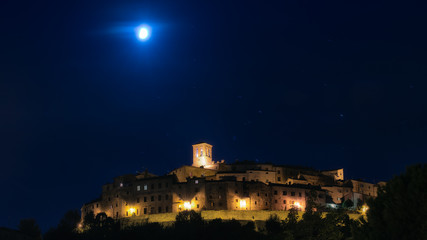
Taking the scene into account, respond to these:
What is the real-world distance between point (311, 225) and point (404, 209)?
24.6m

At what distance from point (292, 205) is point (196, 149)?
21440mm

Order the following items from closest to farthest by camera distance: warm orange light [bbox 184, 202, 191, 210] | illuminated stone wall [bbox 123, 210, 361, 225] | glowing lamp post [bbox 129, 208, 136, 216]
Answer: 1. illuminated stone wall [bbox 123, 210, 361, 225]
2. warm orange light [bbox 184, 202, 191, 210]
3. glowing lamp post [bbox 129, 208, 136, 216]

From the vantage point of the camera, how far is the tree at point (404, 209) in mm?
24922

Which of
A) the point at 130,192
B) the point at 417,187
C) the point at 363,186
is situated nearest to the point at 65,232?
the point at 130,192

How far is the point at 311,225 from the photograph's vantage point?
4947cm

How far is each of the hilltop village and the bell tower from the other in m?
1.90

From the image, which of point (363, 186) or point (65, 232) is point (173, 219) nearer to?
point (65, 232)

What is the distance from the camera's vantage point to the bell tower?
86.0 m

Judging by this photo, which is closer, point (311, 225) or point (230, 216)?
point (311, 225)

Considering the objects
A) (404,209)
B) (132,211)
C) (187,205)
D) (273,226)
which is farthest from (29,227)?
(404,209)

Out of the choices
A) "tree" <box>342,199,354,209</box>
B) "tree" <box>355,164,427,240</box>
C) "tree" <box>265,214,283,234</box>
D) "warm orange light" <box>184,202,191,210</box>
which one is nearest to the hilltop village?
"warm orange light" <box>184,202,191,210</box>

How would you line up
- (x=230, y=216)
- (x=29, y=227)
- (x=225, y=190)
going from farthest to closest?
(x=29, y=227) < (x=225, y=190) < (x=230, y=216)

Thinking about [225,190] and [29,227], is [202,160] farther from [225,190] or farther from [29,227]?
[29,227]

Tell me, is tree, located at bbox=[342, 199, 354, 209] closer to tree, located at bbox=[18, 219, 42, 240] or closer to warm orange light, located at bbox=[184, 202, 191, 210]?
warm orange light, located at bbox=[184, 202, 191, 210]
